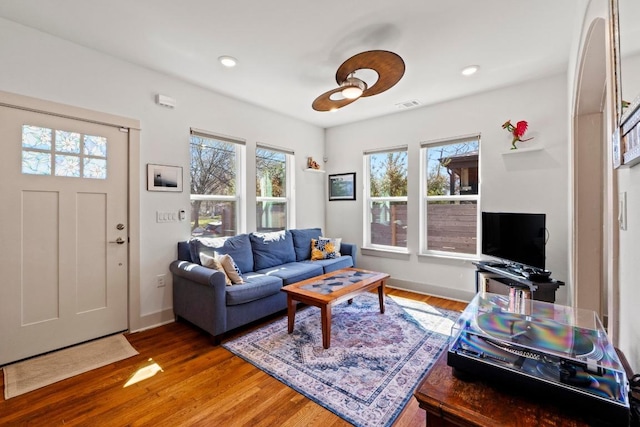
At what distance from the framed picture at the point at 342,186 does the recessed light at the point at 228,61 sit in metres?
2.61

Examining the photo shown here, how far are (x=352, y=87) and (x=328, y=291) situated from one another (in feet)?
6.17

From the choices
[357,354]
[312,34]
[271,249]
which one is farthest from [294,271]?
[312,34]

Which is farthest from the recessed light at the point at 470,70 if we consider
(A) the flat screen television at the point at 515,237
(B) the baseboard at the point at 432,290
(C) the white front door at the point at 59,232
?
(C) the white front door at the point at 59,232

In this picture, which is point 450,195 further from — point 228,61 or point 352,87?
point 228,61

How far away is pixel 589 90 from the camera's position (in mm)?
2152

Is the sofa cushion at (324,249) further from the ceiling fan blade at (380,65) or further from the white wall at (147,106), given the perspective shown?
the ceiling fan blade at (380,65)

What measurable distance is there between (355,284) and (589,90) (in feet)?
8.10

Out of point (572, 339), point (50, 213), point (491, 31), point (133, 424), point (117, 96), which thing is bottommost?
point (133, 424)

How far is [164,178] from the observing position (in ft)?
10.4

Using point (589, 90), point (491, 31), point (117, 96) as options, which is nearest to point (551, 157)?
point (589, 90)

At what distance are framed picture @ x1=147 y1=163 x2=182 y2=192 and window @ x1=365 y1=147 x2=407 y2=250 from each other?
286 centimetres

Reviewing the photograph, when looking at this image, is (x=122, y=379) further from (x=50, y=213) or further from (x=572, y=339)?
(x=572, y=339)

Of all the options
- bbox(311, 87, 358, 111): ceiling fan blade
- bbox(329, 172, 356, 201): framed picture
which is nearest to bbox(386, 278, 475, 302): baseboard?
bbox(329, 172, 356, 201): framed picture

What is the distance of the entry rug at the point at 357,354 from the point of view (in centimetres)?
189
